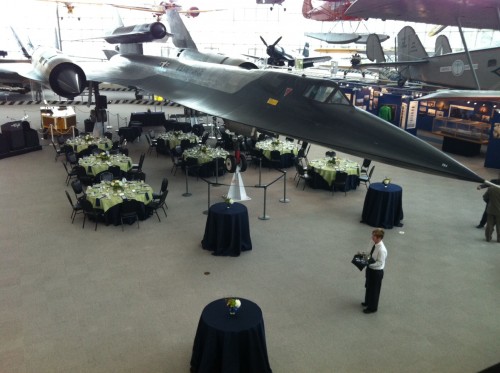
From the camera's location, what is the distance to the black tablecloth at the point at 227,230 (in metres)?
9.06

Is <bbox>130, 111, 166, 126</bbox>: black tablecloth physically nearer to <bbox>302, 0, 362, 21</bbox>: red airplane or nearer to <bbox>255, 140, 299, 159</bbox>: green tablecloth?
<bbox>255, 140, 299, 159</bbox>: green tablecloth

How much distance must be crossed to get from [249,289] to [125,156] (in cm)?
837

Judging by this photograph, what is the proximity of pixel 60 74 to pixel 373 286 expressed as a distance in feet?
47.5

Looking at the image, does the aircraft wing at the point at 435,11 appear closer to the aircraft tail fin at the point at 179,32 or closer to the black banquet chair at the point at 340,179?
the black banquet chair at the point at 340,179

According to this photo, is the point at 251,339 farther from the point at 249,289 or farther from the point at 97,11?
the point at 97,11

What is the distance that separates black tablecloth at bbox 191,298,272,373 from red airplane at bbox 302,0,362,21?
34.1 meters

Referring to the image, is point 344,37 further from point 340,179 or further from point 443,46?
point 340,179

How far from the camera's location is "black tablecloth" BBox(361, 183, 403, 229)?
10.8 m

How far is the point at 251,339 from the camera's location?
5.07 m

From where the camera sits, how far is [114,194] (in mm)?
10469

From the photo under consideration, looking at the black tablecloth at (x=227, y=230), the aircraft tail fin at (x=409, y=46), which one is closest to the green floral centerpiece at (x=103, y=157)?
the black tablecloth at (x=227, y=230)

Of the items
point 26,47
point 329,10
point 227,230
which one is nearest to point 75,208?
point 227,230

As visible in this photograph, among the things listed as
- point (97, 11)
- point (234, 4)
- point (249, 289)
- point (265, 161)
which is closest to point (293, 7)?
point (234, 4)

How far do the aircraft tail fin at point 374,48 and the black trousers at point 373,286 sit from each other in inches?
804
